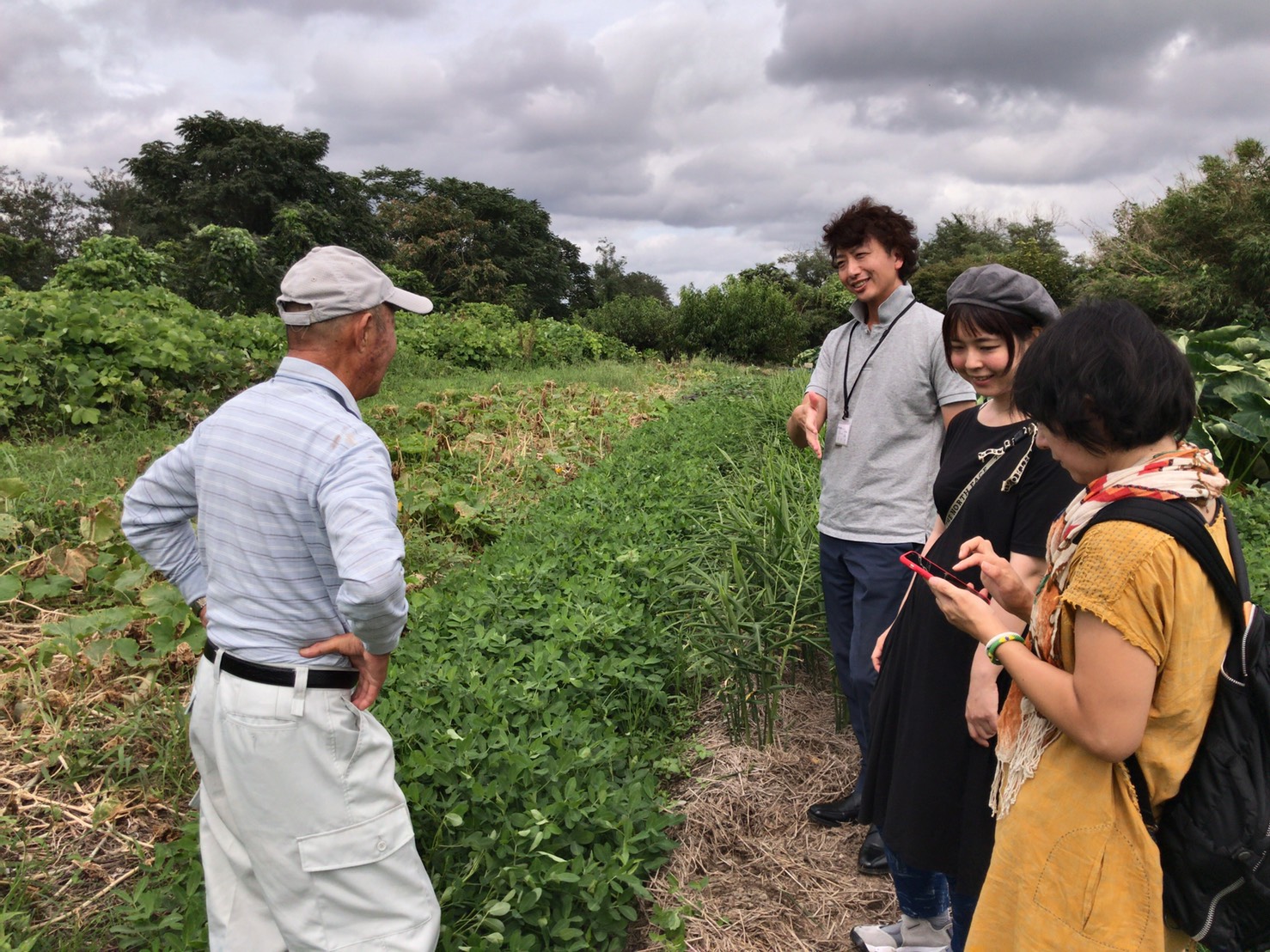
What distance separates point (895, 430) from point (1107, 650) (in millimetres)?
1476

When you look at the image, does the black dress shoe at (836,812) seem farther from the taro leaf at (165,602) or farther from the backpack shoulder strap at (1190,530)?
the taro leaf at (165,602)

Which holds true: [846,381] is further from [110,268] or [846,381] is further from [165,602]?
[110,268]

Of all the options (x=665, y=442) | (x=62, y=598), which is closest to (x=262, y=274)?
(x=665, y=442)

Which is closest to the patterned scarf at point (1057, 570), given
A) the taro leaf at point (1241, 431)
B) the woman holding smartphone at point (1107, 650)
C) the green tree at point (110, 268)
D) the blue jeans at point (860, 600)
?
the woman holding smartphone at point (1107, 650)

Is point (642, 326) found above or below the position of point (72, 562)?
above

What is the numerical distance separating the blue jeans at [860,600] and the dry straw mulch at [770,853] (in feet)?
1.43

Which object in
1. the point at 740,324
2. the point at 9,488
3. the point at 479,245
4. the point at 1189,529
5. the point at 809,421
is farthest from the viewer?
the point at 479,245

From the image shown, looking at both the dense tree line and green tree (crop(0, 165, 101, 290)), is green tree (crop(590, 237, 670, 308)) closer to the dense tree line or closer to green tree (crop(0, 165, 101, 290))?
the dense tree line

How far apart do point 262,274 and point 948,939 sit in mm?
28749

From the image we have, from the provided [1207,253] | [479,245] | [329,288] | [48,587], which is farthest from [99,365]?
[479,245]

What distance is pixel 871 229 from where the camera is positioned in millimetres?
2670

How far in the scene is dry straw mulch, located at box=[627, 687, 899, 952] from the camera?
2.46m

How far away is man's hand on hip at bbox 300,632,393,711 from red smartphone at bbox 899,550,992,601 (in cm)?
107

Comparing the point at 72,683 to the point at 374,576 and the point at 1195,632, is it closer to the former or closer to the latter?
the point at 374,576
